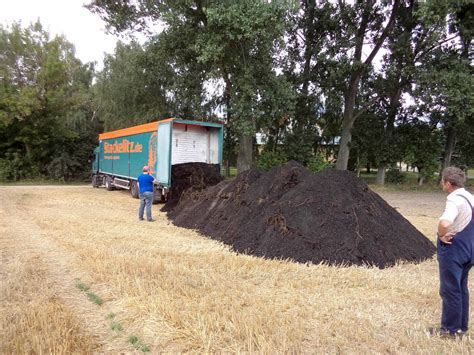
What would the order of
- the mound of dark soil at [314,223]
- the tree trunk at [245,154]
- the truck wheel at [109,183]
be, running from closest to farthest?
the mound of dark soil at [314,223]
the truck wheel at [109,183]
the tree trunk at [245,154]

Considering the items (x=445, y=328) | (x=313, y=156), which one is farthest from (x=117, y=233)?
(x=313, y=156)

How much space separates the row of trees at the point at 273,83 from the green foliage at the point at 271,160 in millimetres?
111

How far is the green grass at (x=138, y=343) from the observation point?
3.72 metres

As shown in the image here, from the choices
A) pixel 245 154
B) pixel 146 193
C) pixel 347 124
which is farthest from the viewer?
pixel 347 124

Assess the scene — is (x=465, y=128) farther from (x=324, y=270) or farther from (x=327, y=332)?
(x=327, y=332)

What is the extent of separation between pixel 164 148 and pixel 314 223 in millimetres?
7876

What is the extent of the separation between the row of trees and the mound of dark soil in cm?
891

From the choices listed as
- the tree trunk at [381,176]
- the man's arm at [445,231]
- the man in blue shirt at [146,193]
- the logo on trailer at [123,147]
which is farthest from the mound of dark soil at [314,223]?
the tree trunk at [381,176]

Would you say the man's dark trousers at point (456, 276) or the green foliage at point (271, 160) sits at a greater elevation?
the green foliage at point (271, 160)

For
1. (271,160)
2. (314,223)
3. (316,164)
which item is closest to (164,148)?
(314,223)

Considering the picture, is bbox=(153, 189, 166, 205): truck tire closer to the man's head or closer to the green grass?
the green grass

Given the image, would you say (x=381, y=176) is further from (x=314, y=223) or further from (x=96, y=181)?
(x=314, y=223)

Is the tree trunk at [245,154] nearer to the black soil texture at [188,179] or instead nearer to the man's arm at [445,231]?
the black soil texture at [188,179]

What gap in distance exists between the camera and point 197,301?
15.7 feet
